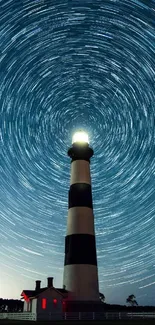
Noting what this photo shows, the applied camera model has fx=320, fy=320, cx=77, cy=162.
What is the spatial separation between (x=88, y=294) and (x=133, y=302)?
65941 millimetres

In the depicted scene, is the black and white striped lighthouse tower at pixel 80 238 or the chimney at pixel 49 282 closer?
the black and white striped lighthouse tower at pixel 80 238

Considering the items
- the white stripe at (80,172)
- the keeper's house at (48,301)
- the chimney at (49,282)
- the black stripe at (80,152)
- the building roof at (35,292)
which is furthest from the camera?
the black stripe at (80,152)

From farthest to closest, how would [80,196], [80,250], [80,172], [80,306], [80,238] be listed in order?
[80,172], [80,196], [80,238], [80,250], [80,306]

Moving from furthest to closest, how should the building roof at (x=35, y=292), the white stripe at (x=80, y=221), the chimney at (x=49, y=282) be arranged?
the white stripe at (x=80, y=221), the chimney at (x=49, y=282), the building roof at (x=35, y=292)

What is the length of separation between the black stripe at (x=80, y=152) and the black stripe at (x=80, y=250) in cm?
736

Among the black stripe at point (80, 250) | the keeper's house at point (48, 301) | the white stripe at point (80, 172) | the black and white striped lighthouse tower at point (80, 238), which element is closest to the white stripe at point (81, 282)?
the black and white striped lighthouse tower at point (80, 238)

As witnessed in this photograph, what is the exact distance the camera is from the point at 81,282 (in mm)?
23141

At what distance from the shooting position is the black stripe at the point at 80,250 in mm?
23859

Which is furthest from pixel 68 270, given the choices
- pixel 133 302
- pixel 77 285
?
pixel 133 302

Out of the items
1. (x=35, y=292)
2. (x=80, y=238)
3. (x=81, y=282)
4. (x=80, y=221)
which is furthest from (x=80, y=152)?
(x=35, y=292)

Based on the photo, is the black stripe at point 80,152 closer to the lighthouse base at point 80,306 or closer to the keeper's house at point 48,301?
the keeper's house at point 48,301

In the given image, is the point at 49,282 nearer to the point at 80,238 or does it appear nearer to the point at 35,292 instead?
the point at 35,292

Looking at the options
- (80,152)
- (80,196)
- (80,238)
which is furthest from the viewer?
(80,152)

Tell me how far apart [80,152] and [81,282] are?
11272 millimetres
